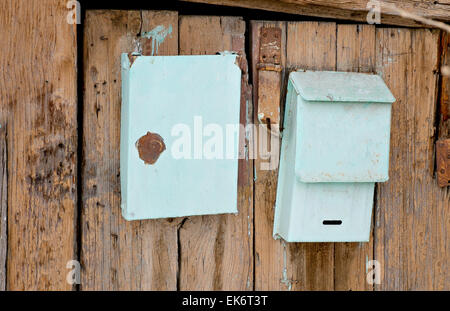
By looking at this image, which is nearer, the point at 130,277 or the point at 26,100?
the point at 26,100

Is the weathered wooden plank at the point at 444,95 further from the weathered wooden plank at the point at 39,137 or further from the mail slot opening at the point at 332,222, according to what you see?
the weathered wooden plank at the point at 39,137

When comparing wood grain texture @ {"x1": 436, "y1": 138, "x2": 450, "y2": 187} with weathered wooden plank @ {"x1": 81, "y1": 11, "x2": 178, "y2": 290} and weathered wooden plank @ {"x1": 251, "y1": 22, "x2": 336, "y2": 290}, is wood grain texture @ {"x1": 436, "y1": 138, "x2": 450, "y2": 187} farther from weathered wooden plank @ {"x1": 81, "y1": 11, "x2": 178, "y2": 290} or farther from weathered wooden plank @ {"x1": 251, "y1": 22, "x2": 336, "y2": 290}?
weathered wooden plank @ {"x1": 81, "y1": 11, "x2": 178, "y2": 290}

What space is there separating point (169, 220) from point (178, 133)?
1.13 feet

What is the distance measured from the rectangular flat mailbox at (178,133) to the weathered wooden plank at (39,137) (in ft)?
0.66

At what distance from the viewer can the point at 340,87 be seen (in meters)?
1.45

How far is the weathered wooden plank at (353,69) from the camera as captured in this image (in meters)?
1.60

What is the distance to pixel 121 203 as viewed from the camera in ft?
4.90

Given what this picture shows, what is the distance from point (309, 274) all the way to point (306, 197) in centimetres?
35

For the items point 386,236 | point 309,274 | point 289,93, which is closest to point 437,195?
point 386,236

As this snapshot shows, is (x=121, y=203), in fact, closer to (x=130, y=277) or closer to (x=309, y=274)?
(x=130, y=277)

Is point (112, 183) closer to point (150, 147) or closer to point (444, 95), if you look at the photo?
point (150, 147)

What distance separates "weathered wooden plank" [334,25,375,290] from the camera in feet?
5.24

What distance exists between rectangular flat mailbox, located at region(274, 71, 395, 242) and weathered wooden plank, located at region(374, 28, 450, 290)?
0.18 m

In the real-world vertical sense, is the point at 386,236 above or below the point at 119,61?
below
